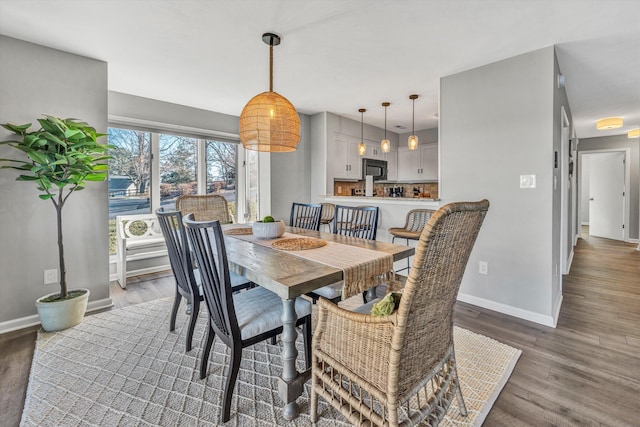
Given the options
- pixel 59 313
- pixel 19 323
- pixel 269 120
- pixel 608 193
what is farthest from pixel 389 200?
pixel 608 193

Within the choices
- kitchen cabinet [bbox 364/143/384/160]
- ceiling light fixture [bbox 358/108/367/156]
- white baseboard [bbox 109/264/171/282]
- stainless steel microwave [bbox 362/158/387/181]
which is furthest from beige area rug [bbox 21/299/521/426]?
kitchen cabinet [bbox 364/143/384/160]

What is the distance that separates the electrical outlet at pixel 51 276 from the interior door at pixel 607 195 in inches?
358

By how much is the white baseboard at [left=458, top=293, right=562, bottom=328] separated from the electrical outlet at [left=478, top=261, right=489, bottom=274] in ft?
0.86

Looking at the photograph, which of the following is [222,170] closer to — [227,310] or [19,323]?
[19,323]

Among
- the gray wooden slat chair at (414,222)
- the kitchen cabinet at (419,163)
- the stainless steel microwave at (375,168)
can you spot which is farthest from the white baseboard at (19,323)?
the kitchen cabinet at (419,163)

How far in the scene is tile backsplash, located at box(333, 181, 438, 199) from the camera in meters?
5.36

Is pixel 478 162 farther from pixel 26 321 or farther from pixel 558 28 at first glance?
pixel 26 321

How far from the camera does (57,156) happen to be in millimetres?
2209

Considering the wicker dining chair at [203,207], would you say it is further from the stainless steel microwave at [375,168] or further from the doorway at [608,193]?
the doorway at [608,193]

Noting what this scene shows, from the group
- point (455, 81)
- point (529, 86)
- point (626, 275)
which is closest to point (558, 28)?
point (529, 86)

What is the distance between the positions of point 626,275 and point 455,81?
338cm

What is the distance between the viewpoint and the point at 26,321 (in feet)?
7.97

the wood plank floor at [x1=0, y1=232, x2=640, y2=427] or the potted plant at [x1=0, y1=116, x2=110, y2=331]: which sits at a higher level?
the potted plant at [x1=0, y1=116, x2=110, y2=331]

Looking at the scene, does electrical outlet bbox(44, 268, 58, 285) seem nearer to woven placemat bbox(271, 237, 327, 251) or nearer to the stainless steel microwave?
woven placemat bbox(271, 237, 327, 251)
